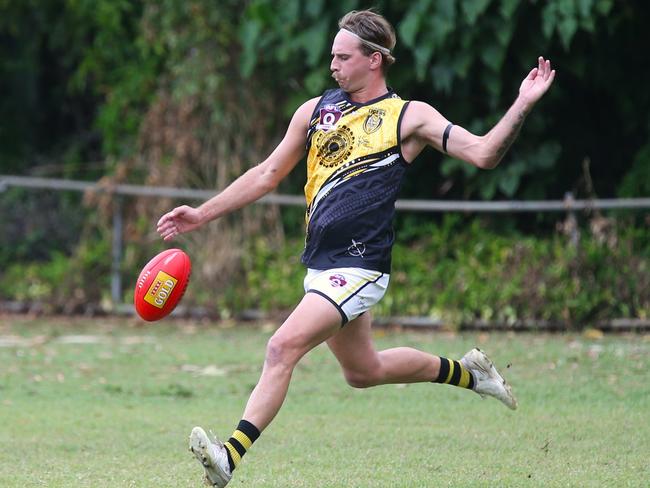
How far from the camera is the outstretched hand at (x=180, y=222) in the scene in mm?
6120

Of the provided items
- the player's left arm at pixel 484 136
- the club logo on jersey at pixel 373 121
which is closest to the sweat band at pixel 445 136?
the player's left arm at pixel 484 136

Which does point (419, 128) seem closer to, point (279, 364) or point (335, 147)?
point (335, 147)

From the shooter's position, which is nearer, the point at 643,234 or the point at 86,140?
the point at 643,234

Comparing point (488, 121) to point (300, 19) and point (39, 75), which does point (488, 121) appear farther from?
point (39, 75)

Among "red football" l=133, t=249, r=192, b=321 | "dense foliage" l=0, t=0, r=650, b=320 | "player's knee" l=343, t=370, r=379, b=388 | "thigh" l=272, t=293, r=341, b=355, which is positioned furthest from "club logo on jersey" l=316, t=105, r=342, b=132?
"dense foliage" l=0, t=0, r=650, b=320

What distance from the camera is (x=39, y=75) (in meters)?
18.3

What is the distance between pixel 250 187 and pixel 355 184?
64 cm

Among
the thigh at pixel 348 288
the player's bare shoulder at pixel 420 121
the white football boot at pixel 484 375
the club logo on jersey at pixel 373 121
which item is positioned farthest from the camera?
the white football boot at pixel 484 375

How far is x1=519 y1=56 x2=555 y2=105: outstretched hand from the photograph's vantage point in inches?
213

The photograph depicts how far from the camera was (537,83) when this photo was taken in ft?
18.0

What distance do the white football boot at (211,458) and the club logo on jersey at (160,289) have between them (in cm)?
117

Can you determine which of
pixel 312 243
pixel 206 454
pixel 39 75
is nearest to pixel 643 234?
pixel 312 243

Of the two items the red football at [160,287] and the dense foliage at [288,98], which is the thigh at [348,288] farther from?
the dense foliage at [288,98]

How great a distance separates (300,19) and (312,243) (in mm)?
7163
